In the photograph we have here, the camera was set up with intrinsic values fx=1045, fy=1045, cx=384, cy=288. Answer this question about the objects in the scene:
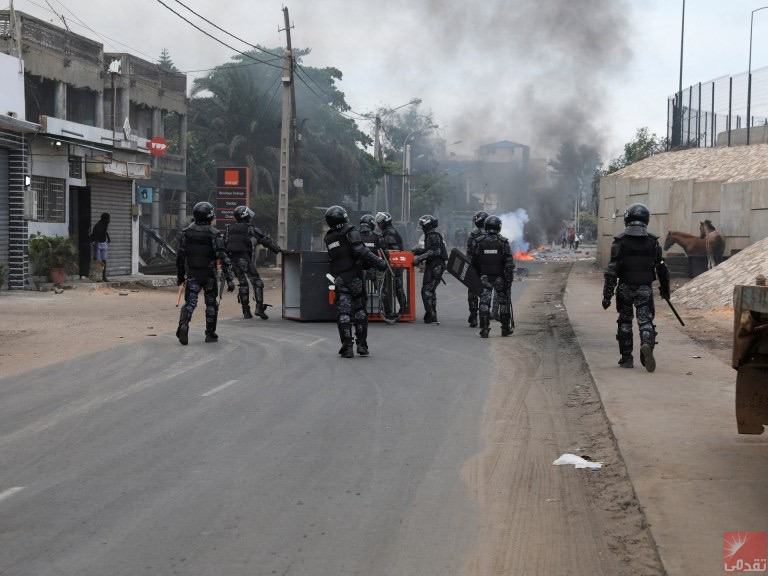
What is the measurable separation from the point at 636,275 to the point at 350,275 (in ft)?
11.5

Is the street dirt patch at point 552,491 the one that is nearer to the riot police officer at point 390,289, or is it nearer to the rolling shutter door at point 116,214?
the riot police officer at point 390,289

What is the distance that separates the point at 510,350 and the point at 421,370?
2773 mm

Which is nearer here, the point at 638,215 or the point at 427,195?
the point at 638,215

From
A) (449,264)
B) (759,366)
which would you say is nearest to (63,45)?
(449,264)

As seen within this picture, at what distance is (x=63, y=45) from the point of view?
37.6 meters

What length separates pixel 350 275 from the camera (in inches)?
505

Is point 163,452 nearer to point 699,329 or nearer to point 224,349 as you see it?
point 224,349

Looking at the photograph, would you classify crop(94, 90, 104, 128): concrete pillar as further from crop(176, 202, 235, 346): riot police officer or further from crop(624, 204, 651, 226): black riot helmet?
crop(624, 204, 651, 226): black riot helmet

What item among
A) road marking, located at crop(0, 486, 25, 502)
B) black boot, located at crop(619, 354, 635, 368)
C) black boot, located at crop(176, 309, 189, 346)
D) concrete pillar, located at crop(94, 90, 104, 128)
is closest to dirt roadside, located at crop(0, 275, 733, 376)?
black boot, located at crop(176, 309, 189, 346)

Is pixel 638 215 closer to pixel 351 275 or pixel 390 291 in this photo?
pixel 351 275

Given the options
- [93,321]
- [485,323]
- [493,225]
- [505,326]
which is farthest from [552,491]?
[93,321]

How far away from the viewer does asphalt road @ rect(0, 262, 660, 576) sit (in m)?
4.92

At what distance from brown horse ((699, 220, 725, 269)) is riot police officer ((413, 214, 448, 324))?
1512cm

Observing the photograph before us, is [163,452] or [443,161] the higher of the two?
[443,161]
